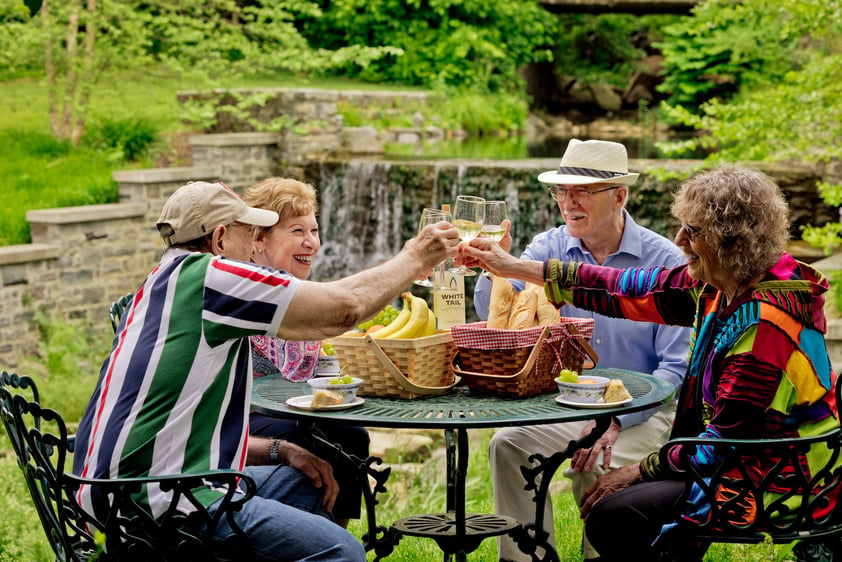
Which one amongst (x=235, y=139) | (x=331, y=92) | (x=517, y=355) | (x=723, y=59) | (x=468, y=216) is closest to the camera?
(x=517, y=355)

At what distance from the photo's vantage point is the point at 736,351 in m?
2.82

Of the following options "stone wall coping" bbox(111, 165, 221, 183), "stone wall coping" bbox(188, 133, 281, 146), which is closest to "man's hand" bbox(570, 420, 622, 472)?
"stone wall coping" bbox(111, 165, 221, 183)

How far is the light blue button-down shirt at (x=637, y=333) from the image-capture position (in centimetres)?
392

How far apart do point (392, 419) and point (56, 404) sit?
5260 mm

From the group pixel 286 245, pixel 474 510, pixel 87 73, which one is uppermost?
pixel 87 73

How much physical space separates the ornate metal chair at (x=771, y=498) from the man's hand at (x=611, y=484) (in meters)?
0.27

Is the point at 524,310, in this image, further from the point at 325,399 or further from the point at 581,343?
the point at 325,399

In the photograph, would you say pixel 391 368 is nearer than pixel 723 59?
Yes

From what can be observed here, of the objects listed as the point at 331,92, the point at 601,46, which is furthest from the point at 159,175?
the point at 601,46

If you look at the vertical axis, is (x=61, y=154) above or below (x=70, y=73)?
below

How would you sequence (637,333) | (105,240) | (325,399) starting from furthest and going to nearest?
(105,240) < (637,333) < (325,399)

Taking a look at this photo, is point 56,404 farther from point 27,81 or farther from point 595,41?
point 595,41

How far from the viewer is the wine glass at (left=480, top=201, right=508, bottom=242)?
3.35 m

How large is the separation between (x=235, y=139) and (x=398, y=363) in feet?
27.3
